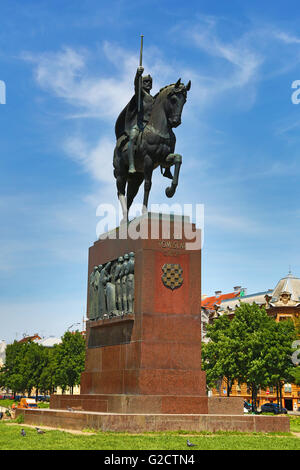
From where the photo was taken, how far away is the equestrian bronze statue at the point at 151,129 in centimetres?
1894

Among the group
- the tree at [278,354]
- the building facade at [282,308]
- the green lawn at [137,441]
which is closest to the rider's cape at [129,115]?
the green lawn at [137,441]

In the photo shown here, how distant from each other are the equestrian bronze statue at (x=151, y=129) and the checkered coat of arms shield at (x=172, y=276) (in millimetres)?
2240

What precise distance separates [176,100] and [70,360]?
48.9 meters

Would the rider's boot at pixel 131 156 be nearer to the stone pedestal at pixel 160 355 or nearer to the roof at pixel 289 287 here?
the stone pedestal at pixel 160 355

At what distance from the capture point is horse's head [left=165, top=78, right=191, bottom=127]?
1877 cm

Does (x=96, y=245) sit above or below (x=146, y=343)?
above

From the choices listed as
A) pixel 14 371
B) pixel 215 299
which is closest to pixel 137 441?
pixel 14 371
